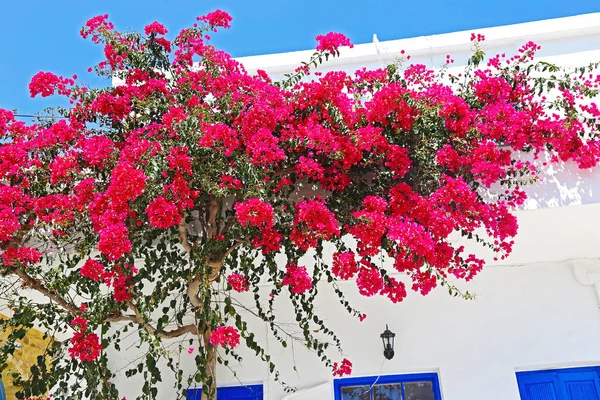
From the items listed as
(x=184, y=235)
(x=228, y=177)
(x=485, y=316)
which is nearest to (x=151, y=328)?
(x=184, y=235)

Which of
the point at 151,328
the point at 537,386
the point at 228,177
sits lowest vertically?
the point at 537,386

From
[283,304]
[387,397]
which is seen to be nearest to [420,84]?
[283,304]

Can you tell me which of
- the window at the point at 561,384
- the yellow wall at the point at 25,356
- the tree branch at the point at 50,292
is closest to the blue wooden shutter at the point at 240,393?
the tree branch at the point at 50,292

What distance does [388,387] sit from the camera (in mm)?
5180

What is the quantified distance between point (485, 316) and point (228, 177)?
3.03 meters

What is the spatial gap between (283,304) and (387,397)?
4.18ft

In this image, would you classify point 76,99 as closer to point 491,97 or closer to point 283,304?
point 283,304

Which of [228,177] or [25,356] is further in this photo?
[25,356]

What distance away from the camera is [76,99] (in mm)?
4141

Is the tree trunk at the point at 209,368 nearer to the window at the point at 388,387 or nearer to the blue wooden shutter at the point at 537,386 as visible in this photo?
the window at the point at 388,387

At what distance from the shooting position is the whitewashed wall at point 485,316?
16.3ft

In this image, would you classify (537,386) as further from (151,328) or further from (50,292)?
(50,292)

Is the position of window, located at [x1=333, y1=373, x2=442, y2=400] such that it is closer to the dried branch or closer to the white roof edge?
the dried branch

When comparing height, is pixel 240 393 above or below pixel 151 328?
below
